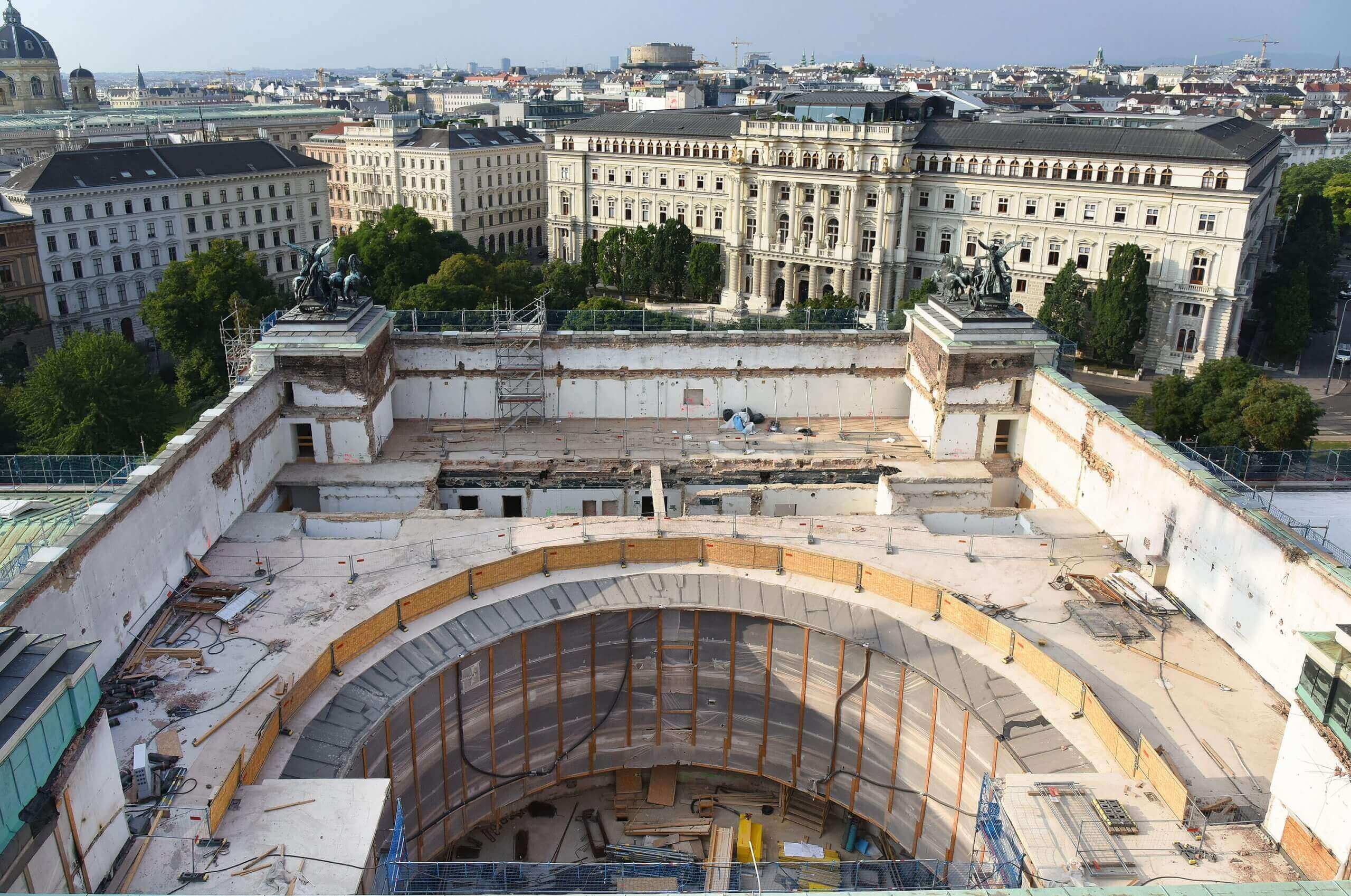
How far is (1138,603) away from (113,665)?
2839 cm

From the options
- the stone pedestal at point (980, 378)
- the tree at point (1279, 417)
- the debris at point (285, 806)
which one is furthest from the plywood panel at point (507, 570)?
the tree at point (1279, 417)

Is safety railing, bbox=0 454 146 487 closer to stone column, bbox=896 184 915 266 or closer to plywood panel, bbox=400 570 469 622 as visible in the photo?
plywood panel, bbox=400 570 469 622

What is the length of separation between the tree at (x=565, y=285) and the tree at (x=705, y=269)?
1101 cm

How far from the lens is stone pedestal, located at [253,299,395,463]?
3875 centimetres

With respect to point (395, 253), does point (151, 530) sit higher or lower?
higher

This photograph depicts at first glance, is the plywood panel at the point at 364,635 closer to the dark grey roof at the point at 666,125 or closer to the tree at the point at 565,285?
the tree at the point at 565,285

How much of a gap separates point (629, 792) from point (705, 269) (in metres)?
74.4

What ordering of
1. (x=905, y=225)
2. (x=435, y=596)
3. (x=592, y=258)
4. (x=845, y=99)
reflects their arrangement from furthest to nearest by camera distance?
(x=592, y=258) < (x=845, y=99) < (x=905, y=225) < (x=435, y=596)

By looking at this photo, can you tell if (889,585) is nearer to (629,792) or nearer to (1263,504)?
(1263,504)

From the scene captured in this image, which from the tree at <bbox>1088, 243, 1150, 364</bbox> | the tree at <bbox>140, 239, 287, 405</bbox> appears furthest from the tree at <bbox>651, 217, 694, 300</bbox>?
the tree at <bbox>1088, 243, 1150, 364</bbox>

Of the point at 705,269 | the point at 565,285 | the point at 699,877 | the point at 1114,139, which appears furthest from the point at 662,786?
the point at 1114,139

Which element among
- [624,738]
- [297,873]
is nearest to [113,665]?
[297,873]

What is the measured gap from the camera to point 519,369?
1761 inches

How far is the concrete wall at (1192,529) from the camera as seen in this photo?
25469 millimetres
